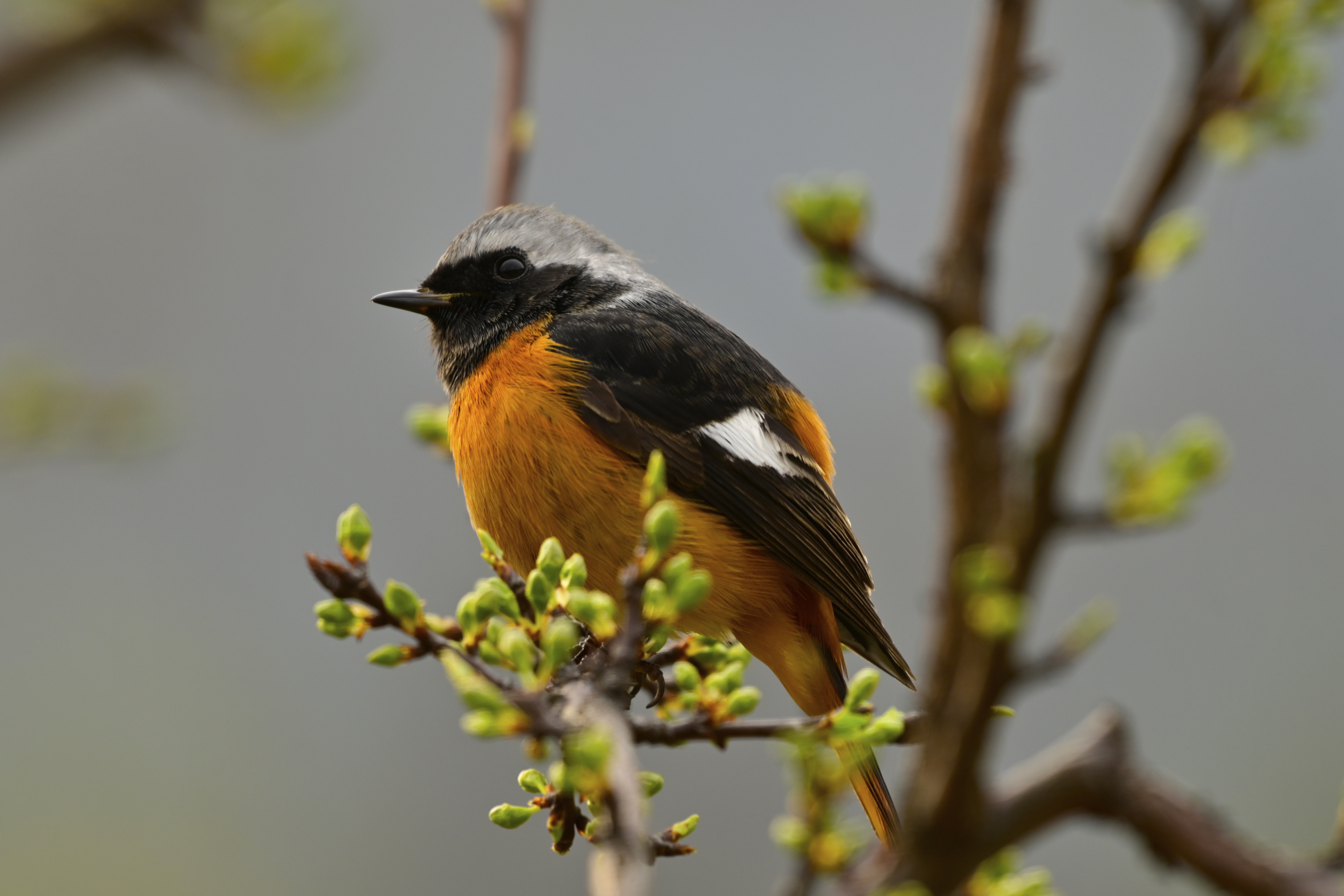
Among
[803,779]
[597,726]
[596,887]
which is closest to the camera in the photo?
[597,726]

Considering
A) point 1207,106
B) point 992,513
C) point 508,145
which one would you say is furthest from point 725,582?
point 1207,106

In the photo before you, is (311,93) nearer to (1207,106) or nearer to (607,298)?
(1207,106)

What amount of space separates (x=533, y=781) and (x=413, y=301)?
2.23m

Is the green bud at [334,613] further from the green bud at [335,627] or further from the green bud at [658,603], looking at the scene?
the green bud at [658,603]

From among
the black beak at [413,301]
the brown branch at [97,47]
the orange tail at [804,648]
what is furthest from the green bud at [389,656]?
the black beak at [413,301]

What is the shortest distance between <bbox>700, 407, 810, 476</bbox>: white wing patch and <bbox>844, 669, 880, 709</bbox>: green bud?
1505mm

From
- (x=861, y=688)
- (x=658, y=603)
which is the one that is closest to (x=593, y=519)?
(x=861, y=688)

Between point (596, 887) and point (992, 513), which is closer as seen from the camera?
point (992, 513)

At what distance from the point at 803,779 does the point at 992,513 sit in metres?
0.83

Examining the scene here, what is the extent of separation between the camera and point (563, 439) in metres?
3.29

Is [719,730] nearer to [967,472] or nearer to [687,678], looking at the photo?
[687,678]

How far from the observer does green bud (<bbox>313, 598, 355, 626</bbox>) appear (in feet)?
6.47

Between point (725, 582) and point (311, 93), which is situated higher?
point (311, 93)

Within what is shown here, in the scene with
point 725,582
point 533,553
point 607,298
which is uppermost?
point 607,298
